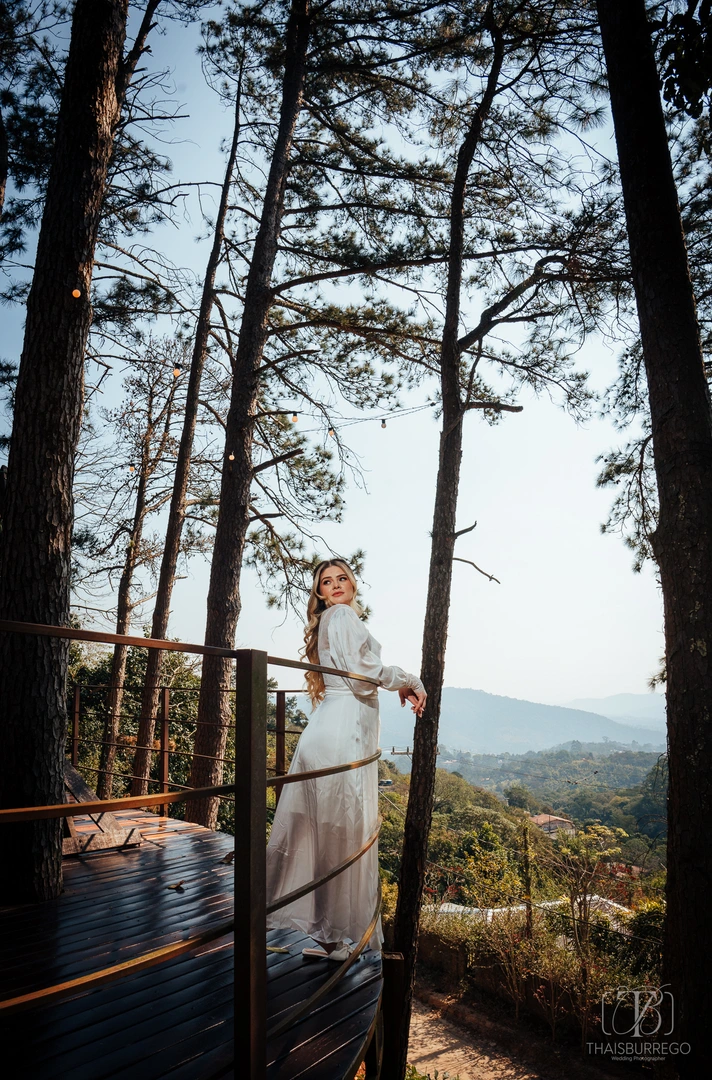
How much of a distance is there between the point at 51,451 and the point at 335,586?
Answer: 168cm

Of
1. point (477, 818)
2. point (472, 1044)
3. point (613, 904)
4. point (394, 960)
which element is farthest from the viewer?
point (477, 818)

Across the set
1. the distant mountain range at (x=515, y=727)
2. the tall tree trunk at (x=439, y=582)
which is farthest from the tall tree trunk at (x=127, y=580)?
the distant mountain range at (x=515, y=727)

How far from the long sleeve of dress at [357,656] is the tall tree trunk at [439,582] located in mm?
2622

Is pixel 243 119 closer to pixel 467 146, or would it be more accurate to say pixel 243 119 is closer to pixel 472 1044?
pixel 467 146

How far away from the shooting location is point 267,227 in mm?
6711

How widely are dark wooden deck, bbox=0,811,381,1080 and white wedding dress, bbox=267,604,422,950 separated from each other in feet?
0.51

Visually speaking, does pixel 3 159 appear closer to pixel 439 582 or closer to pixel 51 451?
pixel 51 451

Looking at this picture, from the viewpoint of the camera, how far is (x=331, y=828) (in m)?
2.33

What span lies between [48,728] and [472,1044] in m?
8.80

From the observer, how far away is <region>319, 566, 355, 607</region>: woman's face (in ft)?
9.66

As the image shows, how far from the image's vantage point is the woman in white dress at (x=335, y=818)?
227cm


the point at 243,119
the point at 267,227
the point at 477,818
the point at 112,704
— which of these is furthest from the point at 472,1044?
the point at 477,818

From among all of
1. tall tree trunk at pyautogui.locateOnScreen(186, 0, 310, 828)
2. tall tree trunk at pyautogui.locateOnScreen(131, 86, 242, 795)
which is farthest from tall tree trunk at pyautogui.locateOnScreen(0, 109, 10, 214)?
tall tree trunk at pyautogui.locateOnScreen(131, 86, 242, 795)

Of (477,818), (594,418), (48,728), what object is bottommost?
(477,818)
